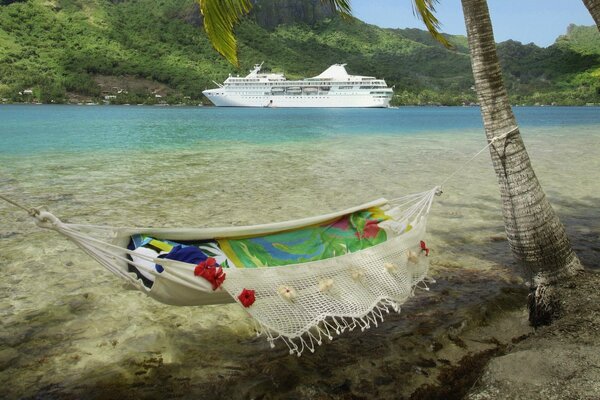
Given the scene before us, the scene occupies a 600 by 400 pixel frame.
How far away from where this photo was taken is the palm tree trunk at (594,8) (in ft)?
7.48

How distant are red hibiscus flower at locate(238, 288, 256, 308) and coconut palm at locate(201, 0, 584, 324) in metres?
1.41

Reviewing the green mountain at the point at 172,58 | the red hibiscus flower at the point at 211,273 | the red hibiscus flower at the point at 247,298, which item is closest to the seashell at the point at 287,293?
the red hibiscus flower at the point at 247,298

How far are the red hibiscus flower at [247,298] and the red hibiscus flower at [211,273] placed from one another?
3.6 inches

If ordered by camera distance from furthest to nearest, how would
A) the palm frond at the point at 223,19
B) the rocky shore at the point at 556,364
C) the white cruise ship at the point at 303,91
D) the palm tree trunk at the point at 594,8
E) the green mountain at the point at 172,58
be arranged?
1. the green mountain at the point at 172,58
2. the white cruise ship at the point at 303,91
3. the palm frond at the point at 223,19
4. the palm tree trunk at the point at 594,8
5. the rocky shore at the point at 556,364

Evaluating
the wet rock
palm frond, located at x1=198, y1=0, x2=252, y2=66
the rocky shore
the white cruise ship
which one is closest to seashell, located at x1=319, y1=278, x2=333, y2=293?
the rocky shore

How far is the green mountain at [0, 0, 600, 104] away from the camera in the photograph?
5309cm

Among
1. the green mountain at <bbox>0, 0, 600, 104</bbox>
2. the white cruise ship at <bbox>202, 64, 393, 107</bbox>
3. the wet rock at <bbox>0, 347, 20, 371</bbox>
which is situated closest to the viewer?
the wet rock at <bbox>0, 347, 20, 371</bbox>

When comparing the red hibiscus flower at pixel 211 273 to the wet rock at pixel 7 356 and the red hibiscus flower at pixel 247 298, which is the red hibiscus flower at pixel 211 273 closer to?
the red hibiscus flower at pixel 247 298

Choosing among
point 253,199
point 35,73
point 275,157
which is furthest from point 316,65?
point 253,199

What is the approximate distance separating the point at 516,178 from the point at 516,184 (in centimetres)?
3

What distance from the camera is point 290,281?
6.33ft

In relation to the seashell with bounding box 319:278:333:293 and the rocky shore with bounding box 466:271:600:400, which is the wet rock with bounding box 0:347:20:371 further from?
the rocky shore with bounding box 466:271:600:400

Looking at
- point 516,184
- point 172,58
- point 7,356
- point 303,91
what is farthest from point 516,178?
point 172,58

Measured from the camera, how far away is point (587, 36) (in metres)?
89.2
